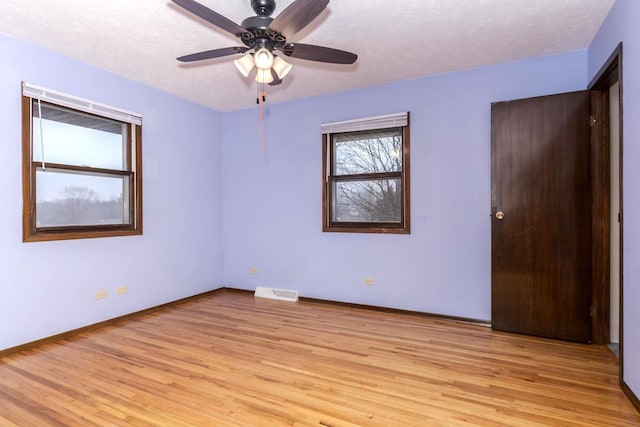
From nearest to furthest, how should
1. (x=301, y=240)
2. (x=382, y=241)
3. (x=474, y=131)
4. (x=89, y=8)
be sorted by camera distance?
1. (x=89, y=8)
2. (x=474, y=131)
3. (x=382, y=241)
4. (x=301, y=240)

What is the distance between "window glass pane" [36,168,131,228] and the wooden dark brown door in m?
3.82

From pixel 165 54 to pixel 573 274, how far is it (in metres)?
4.04

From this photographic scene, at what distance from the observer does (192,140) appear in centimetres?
441

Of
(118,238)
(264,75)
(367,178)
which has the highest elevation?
(264,75)

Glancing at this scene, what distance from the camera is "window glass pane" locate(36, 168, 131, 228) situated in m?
3.00

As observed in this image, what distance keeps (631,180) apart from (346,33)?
7.11ft

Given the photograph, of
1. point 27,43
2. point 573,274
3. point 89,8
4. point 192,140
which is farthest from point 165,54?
point 573,274

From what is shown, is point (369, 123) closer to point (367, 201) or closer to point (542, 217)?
point (367, 201)

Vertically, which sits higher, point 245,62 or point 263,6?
point 263,6

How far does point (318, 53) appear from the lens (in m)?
2.21

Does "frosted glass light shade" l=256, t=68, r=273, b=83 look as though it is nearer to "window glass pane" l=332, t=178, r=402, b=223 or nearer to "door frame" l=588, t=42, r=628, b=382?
"window glass pane" l=332, t=178, r=402, b=223

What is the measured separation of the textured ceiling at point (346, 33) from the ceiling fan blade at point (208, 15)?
45 centimetres

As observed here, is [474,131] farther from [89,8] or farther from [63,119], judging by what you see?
[63,119]

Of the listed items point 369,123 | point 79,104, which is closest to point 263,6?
point 369,123
